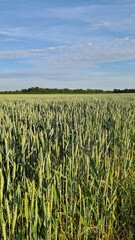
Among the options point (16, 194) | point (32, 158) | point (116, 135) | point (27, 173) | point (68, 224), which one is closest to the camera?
point (16, 194)

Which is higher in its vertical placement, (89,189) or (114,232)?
(89,189)

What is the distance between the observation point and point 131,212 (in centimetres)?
321

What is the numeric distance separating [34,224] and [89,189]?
3.08 feet

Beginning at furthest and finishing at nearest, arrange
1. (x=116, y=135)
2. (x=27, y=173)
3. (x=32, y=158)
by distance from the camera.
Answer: (x=116, y=135) → (x=32, y=158) → (x=27, y=173)

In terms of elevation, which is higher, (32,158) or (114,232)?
(32,158)

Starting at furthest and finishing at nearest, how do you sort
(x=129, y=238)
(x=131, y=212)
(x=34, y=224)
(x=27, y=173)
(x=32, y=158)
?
(x=32, y=158) → (x=27, y=173) → (x=131, y=212) → (x=129, y=238) → (x=34, y=224)

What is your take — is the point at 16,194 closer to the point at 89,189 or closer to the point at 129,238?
the point at 89,189

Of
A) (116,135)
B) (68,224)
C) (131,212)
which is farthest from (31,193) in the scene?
(116,135)

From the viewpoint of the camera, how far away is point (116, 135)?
4.98 metres

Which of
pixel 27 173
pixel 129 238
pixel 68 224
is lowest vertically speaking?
pixel 129 238

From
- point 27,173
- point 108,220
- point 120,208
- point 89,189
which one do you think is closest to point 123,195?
point 120,208

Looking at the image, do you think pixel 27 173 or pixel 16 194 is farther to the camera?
pixel 27 173

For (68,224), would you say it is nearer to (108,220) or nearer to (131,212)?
(108,220)

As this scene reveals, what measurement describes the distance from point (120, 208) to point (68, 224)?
725 millimetres
